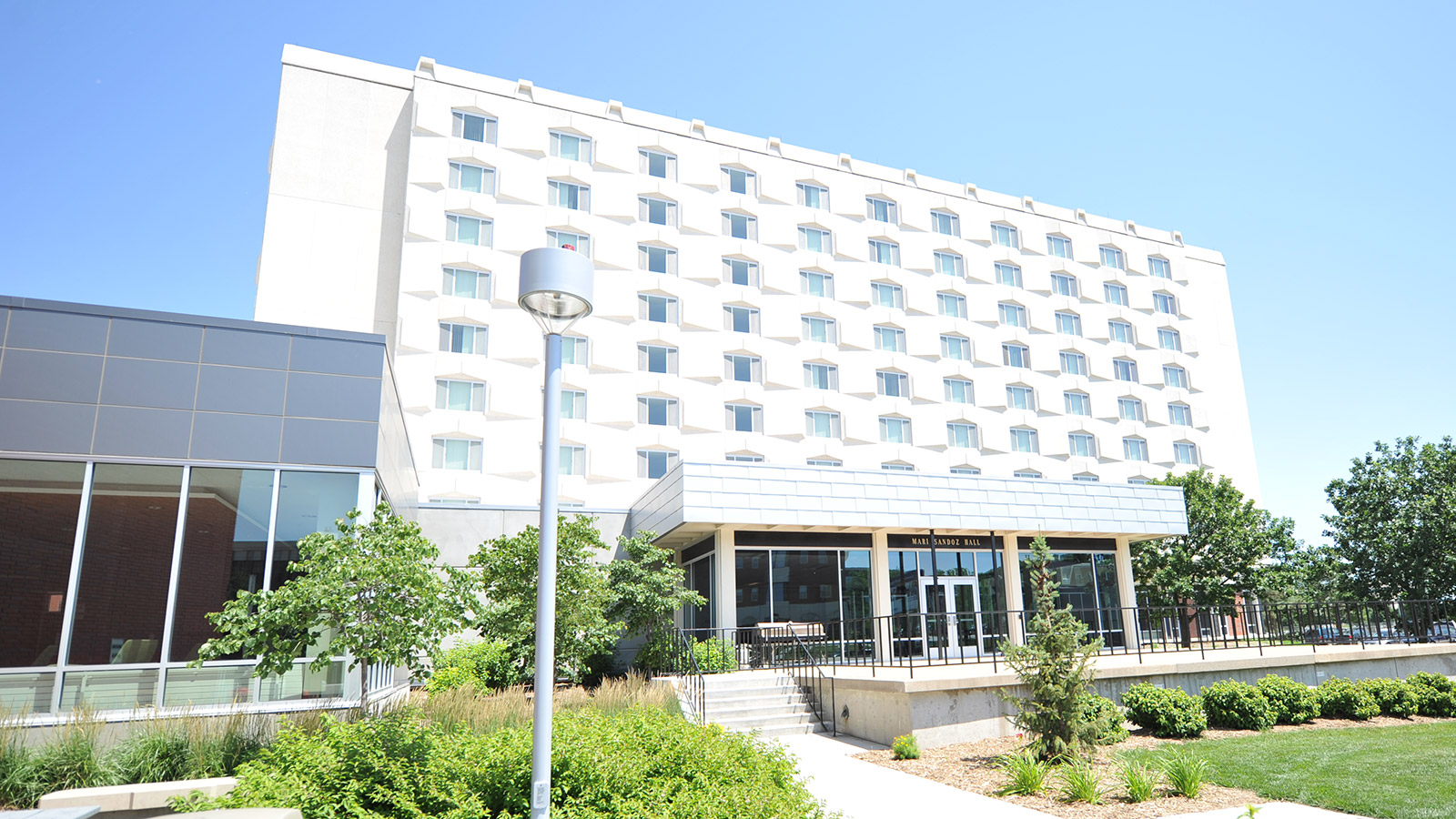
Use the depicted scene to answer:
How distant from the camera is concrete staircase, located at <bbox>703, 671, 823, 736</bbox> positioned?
16.0 meters

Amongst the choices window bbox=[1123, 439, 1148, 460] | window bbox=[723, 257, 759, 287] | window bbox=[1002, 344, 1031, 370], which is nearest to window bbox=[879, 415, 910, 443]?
window bbox=[1002, 344, 1031, 370]

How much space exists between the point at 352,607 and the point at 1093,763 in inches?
386

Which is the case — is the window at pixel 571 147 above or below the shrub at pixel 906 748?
above

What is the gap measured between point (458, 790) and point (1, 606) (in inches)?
319

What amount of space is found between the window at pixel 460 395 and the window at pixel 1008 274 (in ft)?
89.4

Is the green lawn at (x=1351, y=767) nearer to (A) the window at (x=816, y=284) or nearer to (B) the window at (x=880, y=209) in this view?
(A) the window at (x=816, y=284)

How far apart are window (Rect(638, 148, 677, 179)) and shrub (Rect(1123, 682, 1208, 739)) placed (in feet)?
96.8

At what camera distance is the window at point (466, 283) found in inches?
1286

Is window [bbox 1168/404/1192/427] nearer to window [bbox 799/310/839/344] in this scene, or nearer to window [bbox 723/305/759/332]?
window [bbox 799/310/839/344]

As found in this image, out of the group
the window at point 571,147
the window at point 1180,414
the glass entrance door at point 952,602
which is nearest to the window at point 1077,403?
the window at point 1180,414

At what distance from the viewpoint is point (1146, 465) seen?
4481 cm

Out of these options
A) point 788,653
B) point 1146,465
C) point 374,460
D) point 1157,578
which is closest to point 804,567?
point 788,653

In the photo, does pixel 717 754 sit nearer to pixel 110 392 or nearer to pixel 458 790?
pixel 458 790

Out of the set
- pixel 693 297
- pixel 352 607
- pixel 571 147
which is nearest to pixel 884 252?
pixel 693 297
